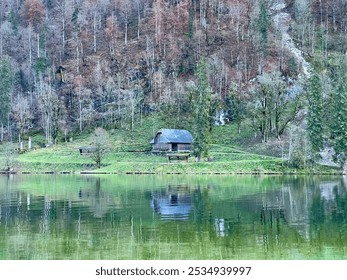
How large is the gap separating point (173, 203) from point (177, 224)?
10175mm

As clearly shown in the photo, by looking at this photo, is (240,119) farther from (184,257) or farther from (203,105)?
(184,257)

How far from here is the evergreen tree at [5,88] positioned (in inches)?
4218

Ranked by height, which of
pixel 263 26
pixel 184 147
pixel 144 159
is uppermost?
pixel 263 26

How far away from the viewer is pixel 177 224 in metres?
28.6

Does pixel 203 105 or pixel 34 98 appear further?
pixel 34 98

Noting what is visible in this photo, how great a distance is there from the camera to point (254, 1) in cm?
13212

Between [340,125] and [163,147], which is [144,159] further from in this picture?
[340,125]

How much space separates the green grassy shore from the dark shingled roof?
4.05 metres

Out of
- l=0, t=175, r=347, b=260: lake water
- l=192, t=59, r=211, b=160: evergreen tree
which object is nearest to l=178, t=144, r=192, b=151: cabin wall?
l=192, t=59, r=211, b=160: evergreen tree

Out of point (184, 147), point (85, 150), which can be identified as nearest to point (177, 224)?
point (85, 150)

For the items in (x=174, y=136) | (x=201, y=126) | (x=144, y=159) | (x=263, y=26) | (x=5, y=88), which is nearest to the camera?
(x=201, y=126)

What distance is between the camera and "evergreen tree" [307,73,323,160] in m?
73.1

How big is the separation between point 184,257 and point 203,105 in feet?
208

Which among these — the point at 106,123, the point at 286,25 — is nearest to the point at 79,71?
the point at 106,123
